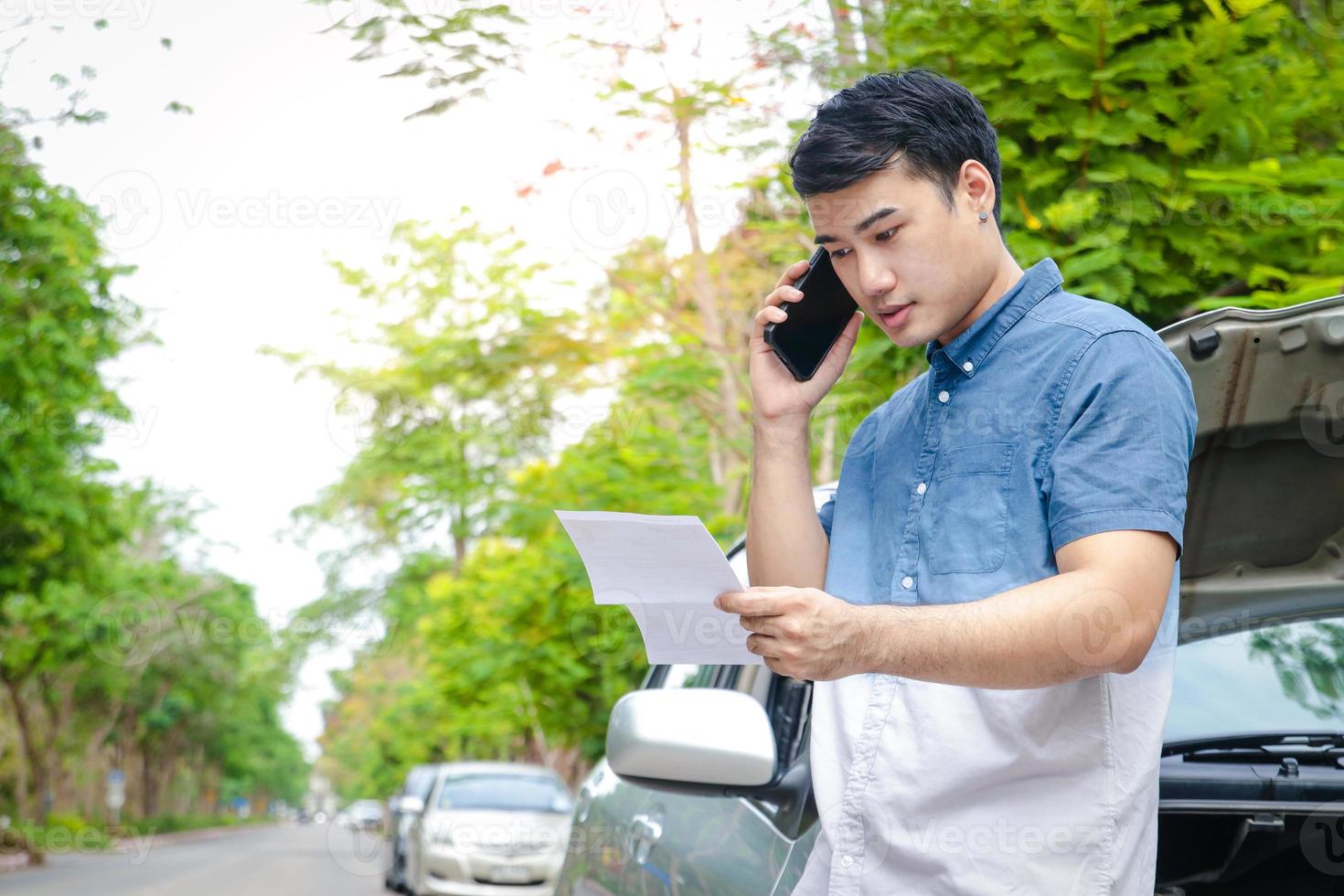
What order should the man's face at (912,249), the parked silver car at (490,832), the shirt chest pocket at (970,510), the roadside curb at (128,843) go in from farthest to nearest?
1. the roadside curb at (128,843)
2. the parked silver car at (490,832)
3. the man's face at (912,249)
4. the shirt chest pocket at (970,510)

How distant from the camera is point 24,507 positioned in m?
16.3

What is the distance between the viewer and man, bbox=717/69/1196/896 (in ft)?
4.70

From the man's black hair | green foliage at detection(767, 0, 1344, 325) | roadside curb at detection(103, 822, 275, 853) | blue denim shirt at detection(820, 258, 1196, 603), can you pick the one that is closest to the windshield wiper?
blue denim shirt at detection(820, 258, 1196, 603)

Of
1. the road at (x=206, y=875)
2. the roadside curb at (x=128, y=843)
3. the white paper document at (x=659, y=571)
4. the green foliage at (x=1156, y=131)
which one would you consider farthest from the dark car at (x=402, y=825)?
the white paper document at (x=659, y=571)

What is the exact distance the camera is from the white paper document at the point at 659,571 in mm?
1487

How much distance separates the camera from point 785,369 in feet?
6.72

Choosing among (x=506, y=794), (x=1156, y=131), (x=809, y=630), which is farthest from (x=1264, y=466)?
(x=506, y=794)

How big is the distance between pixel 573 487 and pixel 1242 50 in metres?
6.61

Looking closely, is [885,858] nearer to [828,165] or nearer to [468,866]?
Answer: [828,165]

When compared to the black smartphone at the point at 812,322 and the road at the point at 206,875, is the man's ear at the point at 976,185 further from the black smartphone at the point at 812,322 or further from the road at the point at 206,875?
the road at the point at 206,875

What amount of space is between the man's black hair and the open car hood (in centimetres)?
48

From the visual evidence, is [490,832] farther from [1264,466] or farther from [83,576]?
[1264,466]

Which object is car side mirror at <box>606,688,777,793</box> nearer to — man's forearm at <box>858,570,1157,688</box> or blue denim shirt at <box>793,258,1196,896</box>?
blue denim shirt at <box>793,258,1196,896</box>

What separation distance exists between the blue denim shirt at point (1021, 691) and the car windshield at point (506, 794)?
13.7 m
